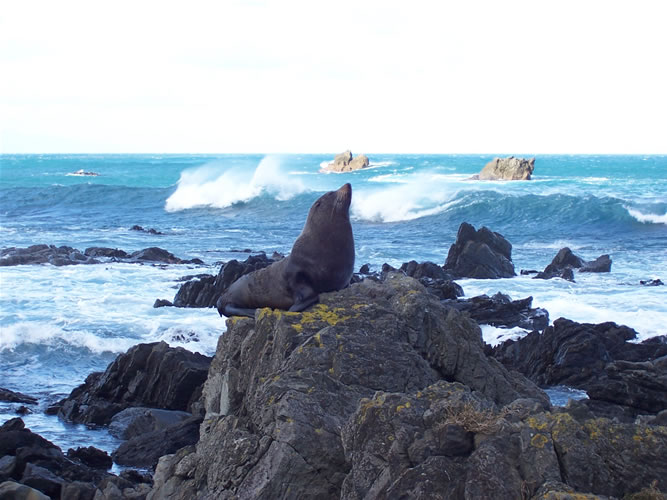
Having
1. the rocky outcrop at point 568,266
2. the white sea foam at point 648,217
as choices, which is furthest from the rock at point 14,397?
Answer: the white sea foam at point 648,217

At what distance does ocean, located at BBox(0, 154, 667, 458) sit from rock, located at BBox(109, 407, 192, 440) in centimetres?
19

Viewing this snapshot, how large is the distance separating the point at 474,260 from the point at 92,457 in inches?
526

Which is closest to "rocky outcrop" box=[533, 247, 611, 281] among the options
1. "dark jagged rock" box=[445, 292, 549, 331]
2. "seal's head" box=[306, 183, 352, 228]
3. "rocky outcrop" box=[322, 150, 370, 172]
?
"dark jagged rock" box=[445, 292, 549, 331]

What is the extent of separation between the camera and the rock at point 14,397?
32.2 feet

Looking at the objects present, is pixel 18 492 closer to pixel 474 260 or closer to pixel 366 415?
pixel 366 415

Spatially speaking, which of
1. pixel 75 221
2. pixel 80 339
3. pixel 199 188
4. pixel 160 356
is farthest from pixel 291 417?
pixel 199 188

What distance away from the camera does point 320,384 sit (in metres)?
5.09

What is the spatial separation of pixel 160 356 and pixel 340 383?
17.1 ft

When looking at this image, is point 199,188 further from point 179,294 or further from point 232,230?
point 179,294

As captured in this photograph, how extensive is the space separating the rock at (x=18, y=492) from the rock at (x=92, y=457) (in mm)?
1626

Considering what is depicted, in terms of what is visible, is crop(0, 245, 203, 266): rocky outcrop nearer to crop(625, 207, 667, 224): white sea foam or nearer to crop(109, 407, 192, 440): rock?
crop(109, 407, 192, 440): rock

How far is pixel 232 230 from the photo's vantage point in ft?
113

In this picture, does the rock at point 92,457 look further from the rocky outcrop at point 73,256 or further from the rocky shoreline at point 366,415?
the rocky outcrop at point 73,256

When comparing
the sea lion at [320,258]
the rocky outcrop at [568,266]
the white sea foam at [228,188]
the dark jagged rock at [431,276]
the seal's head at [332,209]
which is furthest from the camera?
the white sea foam at [228,188]
